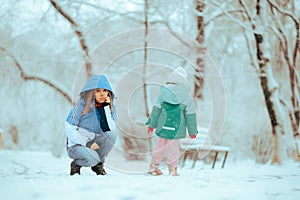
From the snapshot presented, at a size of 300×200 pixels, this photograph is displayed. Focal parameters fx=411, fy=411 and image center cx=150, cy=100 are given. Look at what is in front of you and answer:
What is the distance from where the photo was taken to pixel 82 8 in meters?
8.98

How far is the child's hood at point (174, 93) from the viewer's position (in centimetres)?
372

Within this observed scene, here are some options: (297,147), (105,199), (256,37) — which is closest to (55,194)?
(105,199)

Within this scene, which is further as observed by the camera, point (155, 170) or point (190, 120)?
point (155, 170)

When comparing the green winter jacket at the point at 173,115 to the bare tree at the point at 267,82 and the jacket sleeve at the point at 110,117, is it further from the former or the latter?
the bare tree at the point at 267,82

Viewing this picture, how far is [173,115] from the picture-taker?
12.1ft

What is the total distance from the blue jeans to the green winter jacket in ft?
1.45

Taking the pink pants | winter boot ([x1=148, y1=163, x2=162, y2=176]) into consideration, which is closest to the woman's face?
the pink pants

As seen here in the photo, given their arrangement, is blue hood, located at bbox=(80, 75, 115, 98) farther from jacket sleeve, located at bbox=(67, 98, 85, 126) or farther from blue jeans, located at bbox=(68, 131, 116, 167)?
blue jeans, located at bbox=(68, 131, 116, 167)

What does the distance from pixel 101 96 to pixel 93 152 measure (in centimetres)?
49

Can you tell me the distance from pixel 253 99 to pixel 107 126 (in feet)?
31.3

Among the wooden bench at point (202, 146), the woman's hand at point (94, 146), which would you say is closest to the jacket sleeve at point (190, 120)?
the woman's hand at point (94, 146)

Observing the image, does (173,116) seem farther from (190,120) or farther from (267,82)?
(267,82)

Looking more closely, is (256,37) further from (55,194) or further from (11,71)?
(11,71)

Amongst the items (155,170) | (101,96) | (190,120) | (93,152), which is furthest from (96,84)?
(155,170)
